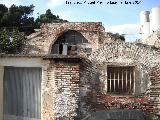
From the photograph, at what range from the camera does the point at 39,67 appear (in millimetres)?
11547

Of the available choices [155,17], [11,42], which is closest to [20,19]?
[11,42]

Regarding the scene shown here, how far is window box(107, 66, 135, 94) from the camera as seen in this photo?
12.4 m

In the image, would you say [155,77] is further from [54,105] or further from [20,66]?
[20,66]

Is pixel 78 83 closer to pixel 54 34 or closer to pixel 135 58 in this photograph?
pixel 135 58

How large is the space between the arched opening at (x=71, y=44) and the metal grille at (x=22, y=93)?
38.5ft

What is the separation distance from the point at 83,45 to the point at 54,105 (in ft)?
42.4

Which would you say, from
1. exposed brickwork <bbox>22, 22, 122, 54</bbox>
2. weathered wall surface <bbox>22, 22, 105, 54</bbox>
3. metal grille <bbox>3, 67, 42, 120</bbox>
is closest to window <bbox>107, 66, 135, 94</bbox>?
metal grille <bbox>3, 67, 42, 120</bbox>

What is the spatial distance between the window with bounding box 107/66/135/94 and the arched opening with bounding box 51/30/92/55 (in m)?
11.0

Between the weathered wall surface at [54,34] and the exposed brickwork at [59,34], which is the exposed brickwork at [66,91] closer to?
the exposed brickwork at [59,34]

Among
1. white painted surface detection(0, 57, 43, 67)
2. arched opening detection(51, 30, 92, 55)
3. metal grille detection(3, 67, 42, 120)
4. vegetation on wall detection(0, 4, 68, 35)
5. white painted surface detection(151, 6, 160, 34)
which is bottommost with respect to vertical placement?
metal grille detection(3, 67, 42, 120)

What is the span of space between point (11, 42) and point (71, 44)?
412cm

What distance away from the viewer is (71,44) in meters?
24.2

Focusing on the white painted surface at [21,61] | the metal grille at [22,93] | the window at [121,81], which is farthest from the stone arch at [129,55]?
the metal grille at [22,93]

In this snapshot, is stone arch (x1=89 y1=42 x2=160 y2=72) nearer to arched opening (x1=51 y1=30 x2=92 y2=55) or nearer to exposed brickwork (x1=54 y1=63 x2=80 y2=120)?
exposed brickwork (x1=54 y1=63 x2=80 y2=120)
